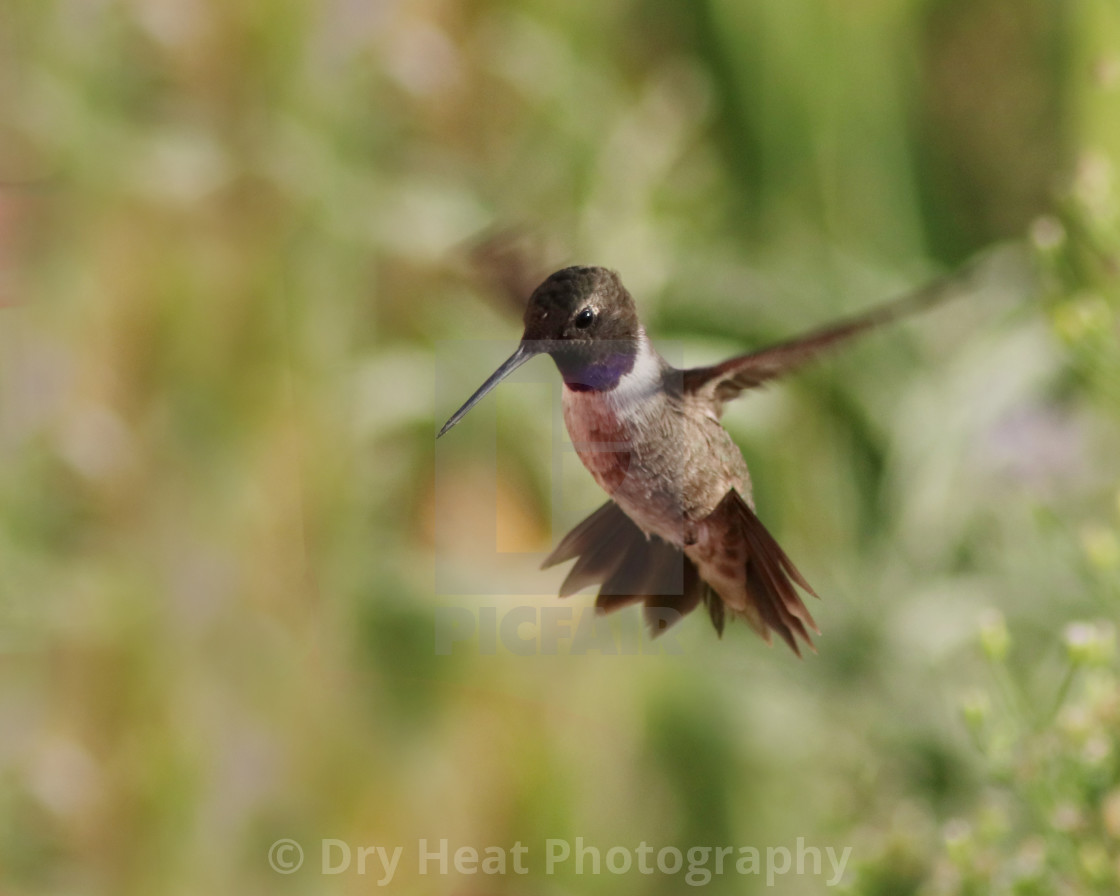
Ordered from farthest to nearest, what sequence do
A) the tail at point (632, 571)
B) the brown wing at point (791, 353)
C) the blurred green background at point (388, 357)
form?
the blurred green background at point (388, 357) → the tail at point (632, 571) → the brown wing at point (791, 353)

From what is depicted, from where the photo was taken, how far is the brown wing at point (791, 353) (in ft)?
1.05

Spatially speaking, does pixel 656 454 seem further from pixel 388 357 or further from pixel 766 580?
pixel 388 357

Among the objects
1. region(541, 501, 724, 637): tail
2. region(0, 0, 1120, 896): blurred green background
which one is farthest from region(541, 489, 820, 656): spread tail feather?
region(0, 0, 1120, 896): blurred green background

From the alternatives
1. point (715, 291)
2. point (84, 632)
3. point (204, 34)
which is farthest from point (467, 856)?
point (204, 34)

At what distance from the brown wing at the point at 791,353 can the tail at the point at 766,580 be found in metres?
0.04

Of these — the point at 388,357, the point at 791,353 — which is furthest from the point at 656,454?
the point at 388,357

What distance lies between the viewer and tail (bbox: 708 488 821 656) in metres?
0.37

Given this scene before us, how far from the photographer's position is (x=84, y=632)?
150 cm

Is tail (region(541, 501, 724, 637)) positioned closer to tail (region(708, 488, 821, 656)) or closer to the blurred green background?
tail (region(708, 488, 821, 656))

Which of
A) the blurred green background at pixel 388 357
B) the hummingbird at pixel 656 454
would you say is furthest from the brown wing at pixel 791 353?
the blurred green background at pixel 388 357

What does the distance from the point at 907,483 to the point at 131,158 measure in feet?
3.51

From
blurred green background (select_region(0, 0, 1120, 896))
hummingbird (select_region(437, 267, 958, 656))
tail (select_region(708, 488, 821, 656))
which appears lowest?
tail (select_region(708, 488, 821, 656))

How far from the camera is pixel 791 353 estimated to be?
380 millimetres

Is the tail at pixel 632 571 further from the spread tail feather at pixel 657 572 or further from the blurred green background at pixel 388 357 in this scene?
the blurred green background at pixel 388 357
